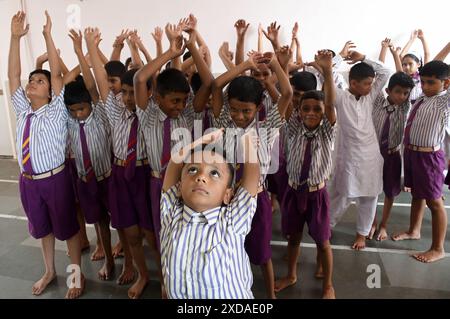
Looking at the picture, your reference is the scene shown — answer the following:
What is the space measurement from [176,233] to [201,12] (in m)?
3.66

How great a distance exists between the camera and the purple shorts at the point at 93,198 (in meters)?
2.28

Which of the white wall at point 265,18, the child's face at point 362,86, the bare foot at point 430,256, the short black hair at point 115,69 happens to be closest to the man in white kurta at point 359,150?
the child's face at point 362,86

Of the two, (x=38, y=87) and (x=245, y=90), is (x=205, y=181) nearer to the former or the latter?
(x=245, y=90)

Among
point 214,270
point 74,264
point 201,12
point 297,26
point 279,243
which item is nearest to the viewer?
point 214,270

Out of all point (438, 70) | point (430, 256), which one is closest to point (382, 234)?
point (430, 256)

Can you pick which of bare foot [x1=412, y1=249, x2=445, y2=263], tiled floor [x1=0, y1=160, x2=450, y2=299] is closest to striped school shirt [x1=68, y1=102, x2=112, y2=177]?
tiled floor [x1=0, y1=160, x2=450, y2=299]

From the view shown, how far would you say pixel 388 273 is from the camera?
2.38 meters

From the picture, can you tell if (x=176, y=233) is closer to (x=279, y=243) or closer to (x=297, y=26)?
(x=279, y=243)

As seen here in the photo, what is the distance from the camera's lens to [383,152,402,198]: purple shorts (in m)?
2.77

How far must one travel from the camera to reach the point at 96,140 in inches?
86.4

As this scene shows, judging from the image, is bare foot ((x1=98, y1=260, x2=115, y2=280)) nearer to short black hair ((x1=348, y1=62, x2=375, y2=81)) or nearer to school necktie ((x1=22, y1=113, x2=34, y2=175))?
school necktie ((x1=22, y1=113, x2=34, y2=175))

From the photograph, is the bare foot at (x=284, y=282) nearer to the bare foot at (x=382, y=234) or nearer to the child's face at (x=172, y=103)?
the bare foot at (x=382, y=234)
